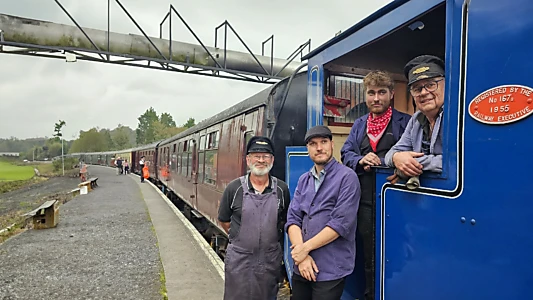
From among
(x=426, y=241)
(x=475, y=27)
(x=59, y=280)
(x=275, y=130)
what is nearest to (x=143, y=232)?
(x=59, y=280)

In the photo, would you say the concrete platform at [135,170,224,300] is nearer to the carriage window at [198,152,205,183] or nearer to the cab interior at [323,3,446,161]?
the carriage window at [198,152,205,183]

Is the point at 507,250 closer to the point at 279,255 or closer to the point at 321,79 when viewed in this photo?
the point at 279,255

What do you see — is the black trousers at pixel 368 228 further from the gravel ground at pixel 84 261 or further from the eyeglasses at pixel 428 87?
the gravel ground at pixel 84 261

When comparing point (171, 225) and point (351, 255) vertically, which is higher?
point (351, 255)

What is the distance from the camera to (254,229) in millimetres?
2699

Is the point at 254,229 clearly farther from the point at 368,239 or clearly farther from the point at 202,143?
the point at 202,143

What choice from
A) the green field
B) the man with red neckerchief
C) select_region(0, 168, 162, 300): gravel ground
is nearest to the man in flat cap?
the man with red neckerchief

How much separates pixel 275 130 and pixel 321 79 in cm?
154

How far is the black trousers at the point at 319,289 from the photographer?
2.30 m

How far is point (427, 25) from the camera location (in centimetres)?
283

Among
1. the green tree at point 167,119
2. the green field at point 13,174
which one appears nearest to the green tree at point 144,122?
the green tree at point 167,119

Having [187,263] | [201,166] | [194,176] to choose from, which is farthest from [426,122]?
[194,176]

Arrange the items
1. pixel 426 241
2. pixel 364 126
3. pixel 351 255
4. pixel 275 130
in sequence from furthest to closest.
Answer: pixel 275 130
pixel 364 126
pixel 351 255
pixel 426 241

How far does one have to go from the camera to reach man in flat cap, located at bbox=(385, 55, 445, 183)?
75.7 inches
